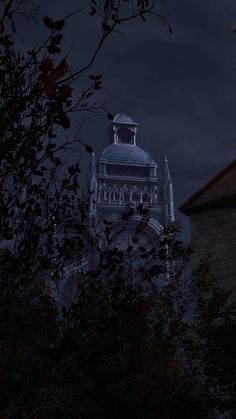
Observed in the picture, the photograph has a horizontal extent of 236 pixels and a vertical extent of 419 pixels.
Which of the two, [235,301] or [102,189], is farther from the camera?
[102,189]

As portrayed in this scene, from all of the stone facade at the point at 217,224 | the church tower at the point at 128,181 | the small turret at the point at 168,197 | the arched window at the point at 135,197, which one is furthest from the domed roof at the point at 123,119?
the stone facade at the point at 217,224

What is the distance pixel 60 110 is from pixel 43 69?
460 millimetres

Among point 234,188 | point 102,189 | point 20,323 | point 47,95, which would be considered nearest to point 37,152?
point 47,95

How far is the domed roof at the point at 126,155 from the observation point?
73.1 m

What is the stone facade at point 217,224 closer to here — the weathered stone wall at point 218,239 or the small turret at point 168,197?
the weathered stone wall at point 218,239

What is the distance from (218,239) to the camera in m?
15.9

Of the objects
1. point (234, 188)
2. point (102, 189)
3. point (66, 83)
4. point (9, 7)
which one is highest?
point (102, 189)

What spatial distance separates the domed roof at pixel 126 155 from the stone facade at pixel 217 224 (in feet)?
183

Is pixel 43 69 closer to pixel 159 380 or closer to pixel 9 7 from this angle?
pixel 9 7

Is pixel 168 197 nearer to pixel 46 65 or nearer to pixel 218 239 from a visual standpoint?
pixel 218 239

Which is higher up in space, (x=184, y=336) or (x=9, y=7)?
(x=9, y=7)

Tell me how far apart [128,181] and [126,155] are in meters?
4.47

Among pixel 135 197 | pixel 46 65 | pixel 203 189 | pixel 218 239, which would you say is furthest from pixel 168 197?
pixel 46 65

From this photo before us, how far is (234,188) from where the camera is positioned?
16531 millimetres
